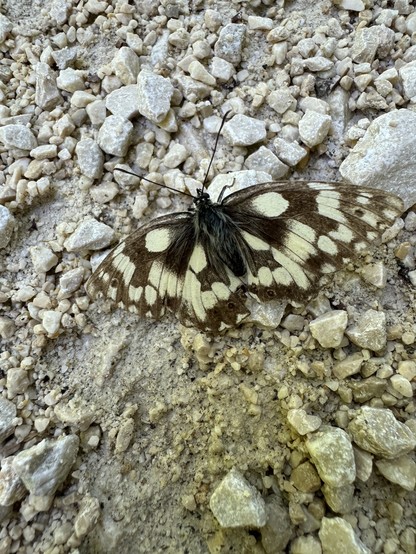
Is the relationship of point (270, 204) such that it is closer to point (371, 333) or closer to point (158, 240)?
point (158, 240)

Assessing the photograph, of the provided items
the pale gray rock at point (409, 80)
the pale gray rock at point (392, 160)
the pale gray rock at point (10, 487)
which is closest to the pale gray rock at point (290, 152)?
the pale gray rock at point (392, 160)

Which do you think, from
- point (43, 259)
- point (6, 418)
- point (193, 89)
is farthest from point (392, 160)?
point (6, 418)

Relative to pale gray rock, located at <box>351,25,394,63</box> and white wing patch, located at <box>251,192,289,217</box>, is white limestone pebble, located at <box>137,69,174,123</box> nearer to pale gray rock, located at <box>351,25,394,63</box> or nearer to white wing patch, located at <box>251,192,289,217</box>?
white wing patch, located at <box>251,192,289,217</box>

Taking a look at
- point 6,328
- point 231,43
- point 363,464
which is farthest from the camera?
point 231,43

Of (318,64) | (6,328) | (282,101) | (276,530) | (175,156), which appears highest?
(318,64)

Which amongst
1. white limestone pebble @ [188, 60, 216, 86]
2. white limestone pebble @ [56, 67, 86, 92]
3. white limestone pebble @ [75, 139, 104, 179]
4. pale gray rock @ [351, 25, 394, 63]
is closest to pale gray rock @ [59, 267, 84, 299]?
white limestone pebble @ [75, 139, 104, 179]
